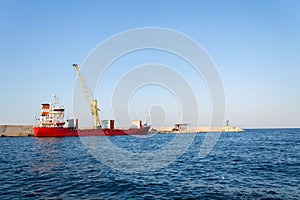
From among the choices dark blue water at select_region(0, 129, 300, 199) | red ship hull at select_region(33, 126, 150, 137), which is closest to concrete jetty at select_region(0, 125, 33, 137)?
red ship hull at select_region(33, 126, 150, 137)

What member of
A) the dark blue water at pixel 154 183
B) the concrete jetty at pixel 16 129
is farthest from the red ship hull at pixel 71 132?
the dark blue water at pixel 154 183

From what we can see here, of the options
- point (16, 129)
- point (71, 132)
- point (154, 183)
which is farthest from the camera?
point (16, 129)

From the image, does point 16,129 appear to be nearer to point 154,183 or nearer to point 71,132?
point 71,132

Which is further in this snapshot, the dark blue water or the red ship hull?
the red ship hull

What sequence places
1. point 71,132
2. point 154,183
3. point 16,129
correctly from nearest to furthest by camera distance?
point 154,183 < point 71,132 < point 16,129

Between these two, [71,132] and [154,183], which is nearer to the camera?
[154,183]

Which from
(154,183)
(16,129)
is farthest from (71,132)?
(154,183)

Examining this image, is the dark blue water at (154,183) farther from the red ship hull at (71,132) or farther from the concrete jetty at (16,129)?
the concrete jetty at (16,129)

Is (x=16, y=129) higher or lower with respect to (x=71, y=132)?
higher

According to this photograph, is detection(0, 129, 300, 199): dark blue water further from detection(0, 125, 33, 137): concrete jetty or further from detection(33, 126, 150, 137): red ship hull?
detection(0, 125, 33, 137): concrete jetty

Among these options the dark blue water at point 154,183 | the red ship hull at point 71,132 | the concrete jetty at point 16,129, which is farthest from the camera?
the concrete jetty at point 16,129

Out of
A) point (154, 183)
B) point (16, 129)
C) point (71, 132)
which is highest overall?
point (16, 129)

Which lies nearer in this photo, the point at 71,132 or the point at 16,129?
the point at 71,132

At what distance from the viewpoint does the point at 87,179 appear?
20.9 m
